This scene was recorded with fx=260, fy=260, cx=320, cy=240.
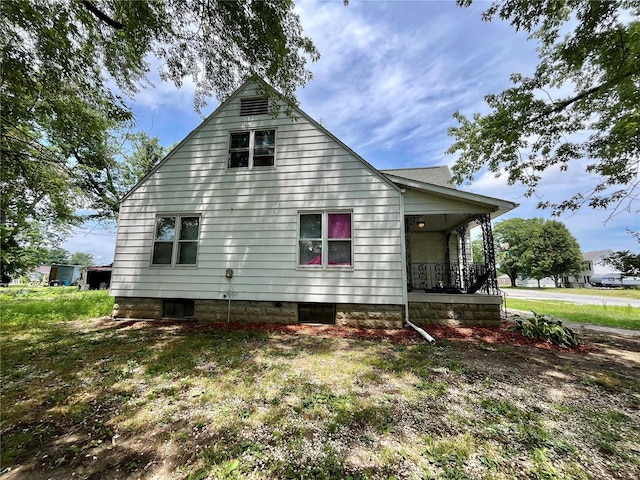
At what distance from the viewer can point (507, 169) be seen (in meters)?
8.55

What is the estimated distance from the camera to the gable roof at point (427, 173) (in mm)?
10086

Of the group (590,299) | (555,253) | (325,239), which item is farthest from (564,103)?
(555,253)

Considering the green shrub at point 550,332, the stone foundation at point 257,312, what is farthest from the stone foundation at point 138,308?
the green shrub at point 550,332

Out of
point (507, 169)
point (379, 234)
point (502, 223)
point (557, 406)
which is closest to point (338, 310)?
point (379, 234)

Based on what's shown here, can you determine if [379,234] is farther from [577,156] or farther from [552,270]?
[552,270]

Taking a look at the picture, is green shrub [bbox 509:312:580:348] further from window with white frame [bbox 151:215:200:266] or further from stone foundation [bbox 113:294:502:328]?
window with white frame [bbox 151:215:200:266]

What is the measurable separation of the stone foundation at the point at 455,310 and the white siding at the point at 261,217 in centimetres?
85

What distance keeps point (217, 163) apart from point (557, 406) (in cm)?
824

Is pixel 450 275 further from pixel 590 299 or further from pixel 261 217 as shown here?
pixel 590 299

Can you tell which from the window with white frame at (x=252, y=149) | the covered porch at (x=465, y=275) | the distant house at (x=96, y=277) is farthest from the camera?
the distant house at (x=96, y=277)

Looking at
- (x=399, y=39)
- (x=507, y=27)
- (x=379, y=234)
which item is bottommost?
(x=379, y=234)

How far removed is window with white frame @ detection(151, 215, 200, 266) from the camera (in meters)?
7.29

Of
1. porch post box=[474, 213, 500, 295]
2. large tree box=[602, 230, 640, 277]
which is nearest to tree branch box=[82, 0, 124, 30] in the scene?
porch post box=[474, 213, 500, 295]

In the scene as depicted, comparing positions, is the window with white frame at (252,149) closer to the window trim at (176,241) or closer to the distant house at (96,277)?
the window trim at (176,241)
